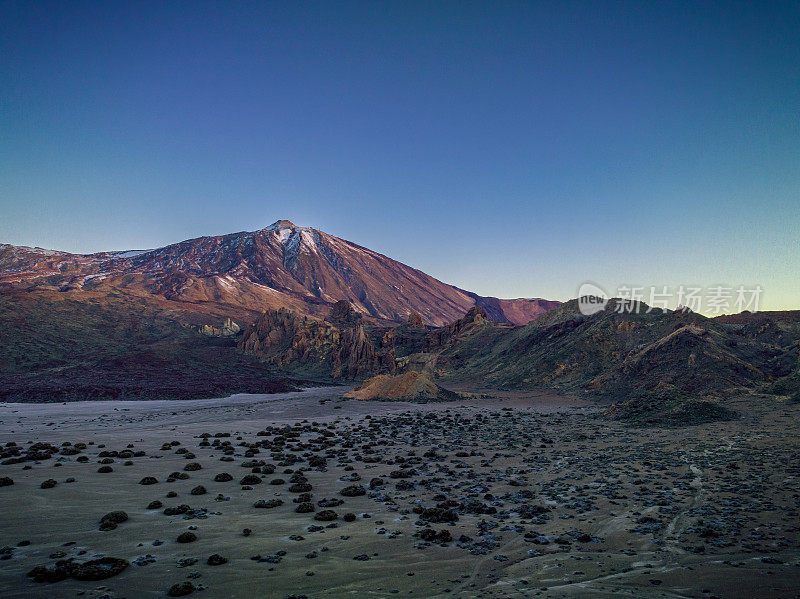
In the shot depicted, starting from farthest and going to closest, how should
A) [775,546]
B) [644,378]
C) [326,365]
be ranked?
[326,365], [644,378], [775,546]

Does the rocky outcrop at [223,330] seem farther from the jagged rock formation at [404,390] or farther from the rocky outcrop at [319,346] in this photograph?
the jagged rock formation at [404,390]

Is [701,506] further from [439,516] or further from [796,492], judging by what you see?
[439,516]

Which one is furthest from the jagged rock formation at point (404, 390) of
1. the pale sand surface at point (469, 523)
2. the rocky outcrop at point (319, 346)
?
the rocky outcrop at point (319, 346)

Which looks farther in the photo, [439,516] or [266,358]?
[266,358]

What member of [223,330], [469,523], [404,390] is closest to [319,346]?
[223,330]

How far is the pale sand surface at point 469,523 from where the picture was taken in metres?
7.55

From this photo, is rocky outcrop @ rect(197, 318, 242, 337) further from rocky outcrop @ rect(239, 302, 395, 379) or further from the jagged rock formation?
the jagged rock formation

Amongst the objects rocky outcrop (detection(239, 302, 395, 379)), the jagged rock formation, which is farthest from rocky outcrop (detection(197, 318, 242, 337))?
the jagged rock formation

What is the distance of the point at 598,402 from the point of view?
4497 centimetres

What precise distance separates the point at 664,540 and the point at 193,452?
19.6 meters

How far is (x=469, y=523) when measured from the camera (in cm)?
1098

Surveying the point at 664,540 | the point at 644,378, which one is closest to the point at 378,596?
the point at 664,540

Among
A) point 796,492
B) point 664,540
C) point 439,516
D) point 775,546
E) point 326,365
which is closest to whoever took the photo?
point 775,546

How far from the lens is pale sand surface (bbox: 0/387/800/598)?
7.55 metres
